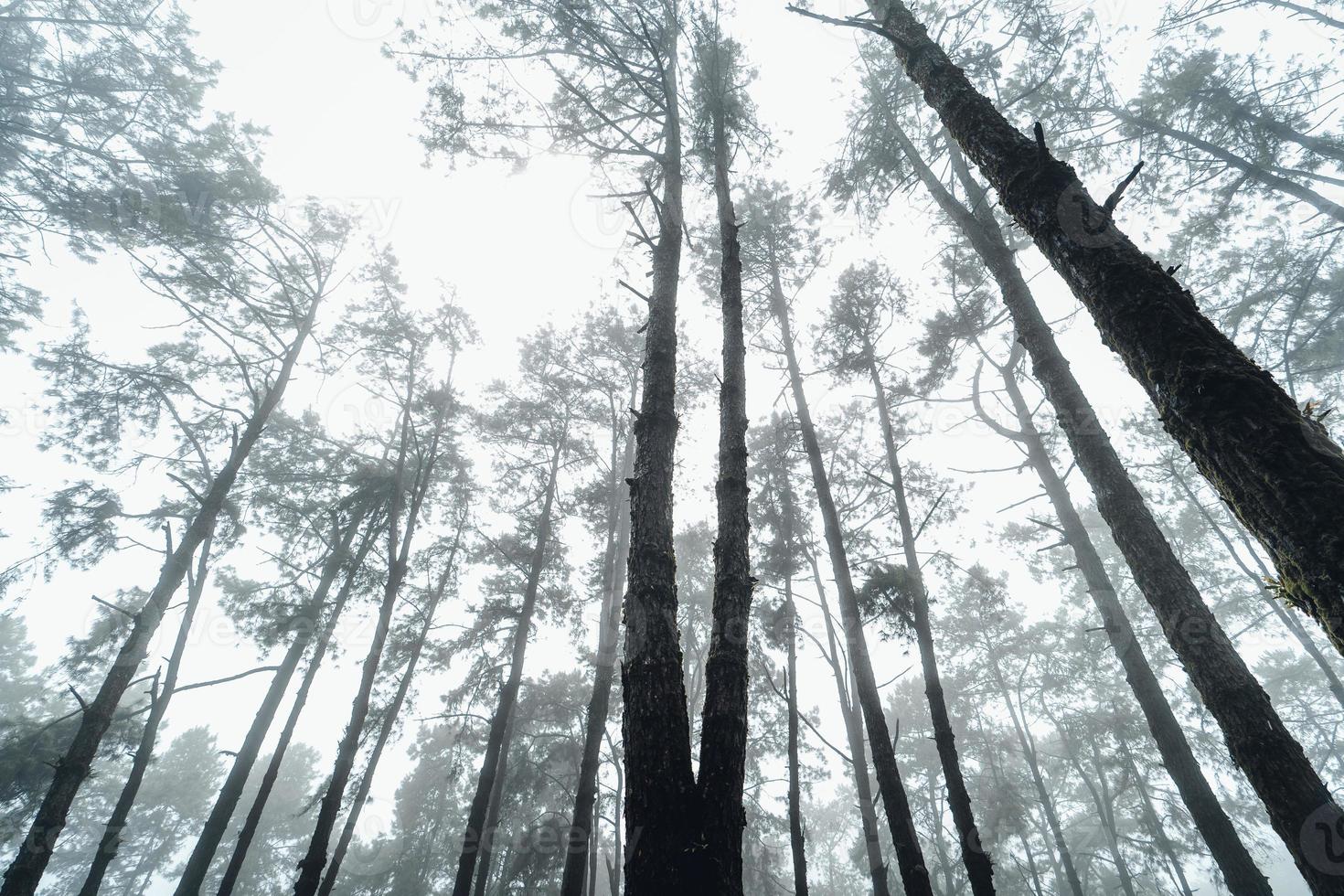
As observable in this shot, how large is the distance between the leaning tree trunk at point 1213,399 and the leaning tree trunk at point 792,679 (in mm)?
6949

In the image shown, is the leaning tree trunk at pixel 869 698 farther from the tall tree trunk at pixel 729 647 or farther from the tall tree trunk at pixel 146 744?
the tall tree trunk at pixel 146 744

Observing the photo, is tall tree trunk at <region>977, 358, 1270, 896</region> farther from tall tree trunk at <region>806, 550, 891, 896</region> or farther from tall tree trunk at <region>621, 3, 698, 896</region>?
tall tree trunk at <region>621, 3, 698, 896</region>

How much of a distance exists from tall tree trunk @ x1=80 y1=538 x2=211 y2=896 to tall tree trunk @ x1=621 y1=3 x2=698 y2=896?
11.1 meters

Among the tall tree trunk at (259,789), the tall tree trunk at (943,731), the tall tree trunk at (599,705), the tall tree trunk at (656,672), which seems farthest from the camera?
the tall tree trunk at (259,789)

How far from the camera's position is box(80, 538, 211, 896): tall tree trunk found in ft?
30.3

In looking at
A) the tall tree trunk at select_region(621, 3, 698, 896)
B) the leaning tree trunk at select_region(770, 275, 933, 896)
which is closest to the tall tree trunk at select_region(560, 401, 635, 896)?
the tall tree trunk at select_region(621, 3, 698, 896)

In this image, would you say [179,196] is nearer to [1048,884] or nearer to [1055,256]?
[1055,256]

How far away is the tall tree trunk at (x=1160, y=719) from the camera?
520 centimetres

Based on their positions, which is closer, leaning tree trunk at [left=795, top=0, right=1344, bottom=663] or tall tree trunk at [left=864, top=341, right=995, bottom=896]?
leaning tree trunk at [left=795, top=0, right=1344, bottom=663]

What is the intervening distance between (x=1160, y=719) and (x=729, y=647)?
6835 mm

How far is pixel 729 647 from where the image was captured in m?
3.01

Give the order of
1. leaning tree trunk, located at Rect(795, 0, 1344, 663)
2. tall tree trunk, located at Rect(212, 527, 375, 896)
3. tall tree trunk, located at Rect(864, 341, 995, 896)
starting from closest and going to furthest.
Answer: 1. leaning tree trunk, located at Rect(795, 0, 1344, 663)
2. tall tree trunk, located at Rect(864, 341, 995, 896)
3. tall tree trunk, located at Rect(212, 527, 375, 896)

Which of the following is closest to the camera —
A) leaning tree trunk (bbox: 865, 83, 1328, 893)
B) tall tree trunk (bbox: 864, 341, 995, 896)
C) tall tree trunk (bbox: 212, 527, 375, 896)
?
leaning tree trunk (bbox: 865, 83, 1328, 893)

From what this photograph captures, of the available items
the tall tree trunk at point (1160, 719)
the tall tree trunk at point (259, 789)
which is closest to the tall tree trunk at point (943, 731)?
the tall tree trunk at point (1160, 719)
